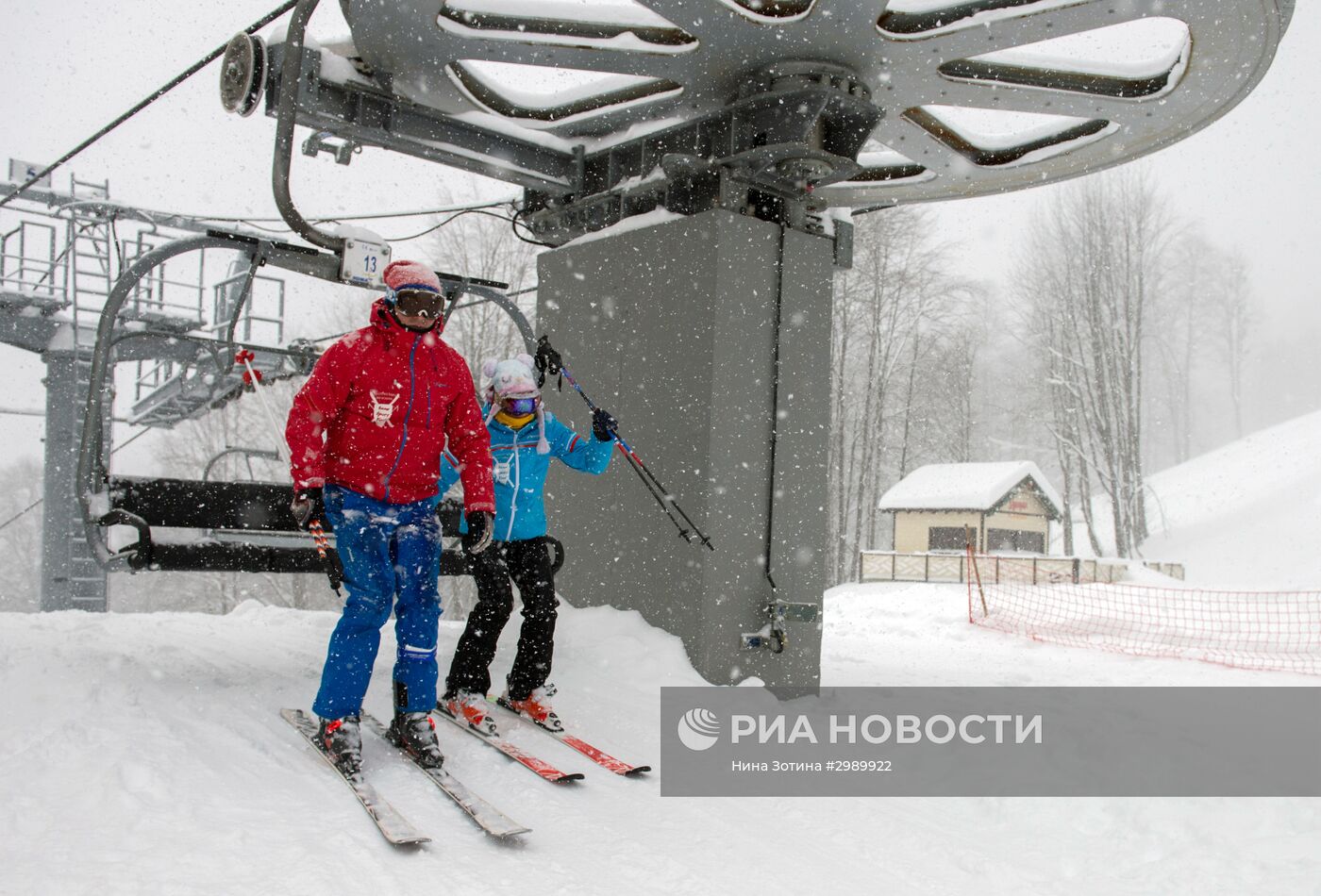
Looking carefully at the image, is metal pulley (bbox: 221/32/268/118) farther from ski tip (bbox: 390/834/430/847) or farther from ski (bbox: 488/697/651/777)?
ski tip (bbox: 390/834/430/847)

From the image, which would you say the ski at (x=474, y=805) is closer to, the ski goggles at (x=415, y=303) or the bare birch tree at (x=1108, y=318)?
the ski goggles at (x=415, y=303)

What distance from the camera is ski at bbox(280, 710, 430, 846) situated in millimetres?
2844

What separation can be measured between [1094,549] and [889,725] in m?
29.0

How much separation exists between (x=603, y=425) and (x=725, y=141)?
224 cm

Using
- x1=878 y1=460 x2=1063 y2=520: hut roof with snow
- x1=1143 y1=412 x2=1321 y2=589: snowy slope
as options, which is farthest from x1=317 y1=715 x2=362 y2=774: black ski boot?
x1=878 y1=460 x2=1063 y2=520: hut roof with snow

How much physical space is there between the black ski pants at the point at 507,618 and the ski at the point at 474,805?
84 cm

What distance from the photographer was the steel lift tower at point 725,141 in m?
5.09

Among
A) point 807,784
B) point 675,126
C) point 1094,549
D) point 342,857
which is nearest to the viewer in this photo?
Answer: point 342,857


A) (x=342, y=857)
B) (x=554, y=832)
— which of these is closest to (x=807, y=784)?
(x=554, y=832)

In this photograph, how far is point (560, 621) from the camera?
20.8 ft

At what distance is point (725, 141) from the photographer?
5.93 meters

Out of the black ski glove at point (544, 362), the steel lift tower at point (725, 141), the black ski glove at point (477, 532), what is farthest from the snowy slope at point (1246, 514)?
the black ski glove at point (477, 532)

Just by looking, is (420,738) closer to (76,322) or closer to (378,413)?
(378,413)

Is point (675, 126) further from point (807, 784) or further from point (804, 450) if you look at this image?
point (807, 784)
